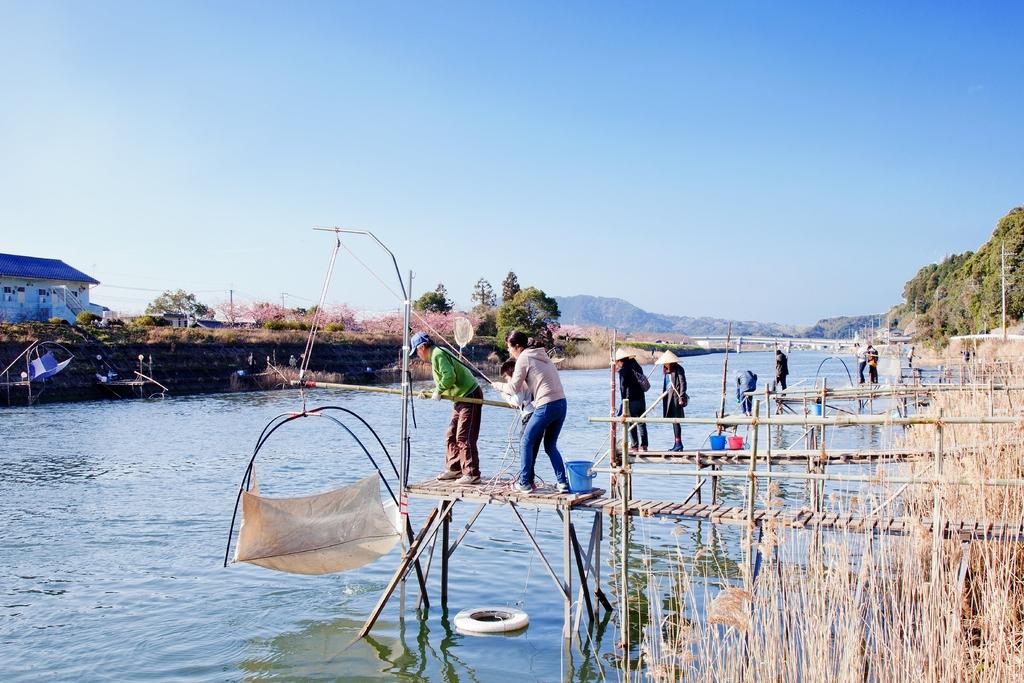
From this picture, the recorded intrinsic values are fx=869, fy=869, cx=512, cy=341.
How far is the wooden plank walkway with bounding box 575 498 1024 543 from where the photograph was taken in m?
6.69

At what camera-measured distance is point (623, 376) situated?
12930 mm

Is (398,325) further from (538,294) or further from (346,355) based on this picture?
(346,355)

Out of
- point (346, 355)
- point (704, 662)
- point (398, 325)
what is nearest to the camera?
point (704, 662)

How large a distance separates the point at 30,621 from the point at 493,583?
17.2 ft

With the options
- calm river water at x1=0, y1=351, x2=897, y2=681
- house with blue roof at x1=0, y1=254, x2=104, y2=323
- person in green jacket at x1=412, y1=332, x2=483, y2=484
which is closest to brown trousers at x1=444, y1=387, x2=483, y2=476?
person in green jacket at x1=412, y1=332, x2=483, y2=484

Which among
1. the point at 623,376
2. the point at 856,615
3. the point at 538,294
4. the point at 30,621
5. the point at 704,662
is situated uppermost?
the point at 538,294

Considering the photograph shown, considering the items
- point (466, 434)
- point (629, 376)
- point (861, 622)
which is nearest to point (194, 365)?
point (629, 376)

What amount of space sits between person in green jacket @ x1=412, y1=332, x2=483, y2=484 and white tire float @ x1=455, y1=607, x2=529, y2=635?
4.95ft

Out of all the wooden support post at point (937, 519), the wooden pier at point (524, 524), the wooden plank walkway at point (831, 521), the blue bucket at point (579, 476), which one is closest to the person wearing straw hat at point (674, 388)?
the wooden pier at point (524, 524)

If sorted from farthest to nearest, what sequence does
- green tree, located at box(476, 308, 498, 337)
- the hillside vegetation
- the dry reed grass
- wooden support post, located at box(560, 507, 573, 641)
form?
green tree, located at box(476, 308, 498, 337)
the hillside vegetation
wooden support post, located at box(560, 507, 573, 641)
the dry reed grass

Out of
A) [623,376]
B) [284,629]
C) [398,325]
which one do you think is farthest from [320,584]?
[398,325]

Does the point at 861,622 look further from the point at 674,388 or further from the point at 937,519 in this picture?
the point at 674,388

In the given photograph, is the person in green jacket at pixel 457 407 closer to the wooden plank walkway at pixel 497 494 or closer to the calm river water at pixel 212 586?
the wooden plank walkway at pixel 497 494

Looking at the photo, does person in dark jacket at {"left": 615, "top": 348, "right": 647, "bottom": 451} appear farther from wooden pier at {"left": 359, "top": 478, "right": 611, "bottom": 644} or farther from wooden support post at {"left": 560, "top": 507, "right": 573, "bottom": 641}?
wooden support post at {"left": 560, "top": 507, "right": 573, "bottom": 641}
